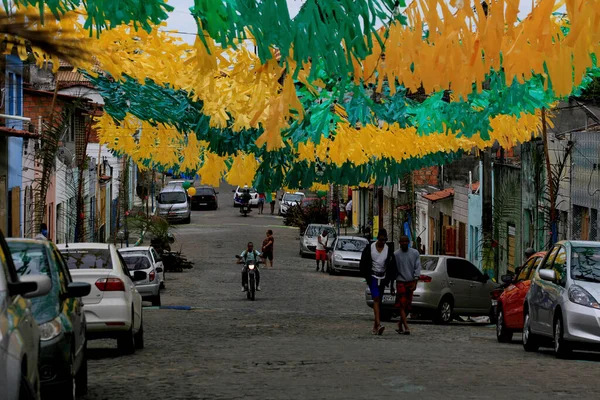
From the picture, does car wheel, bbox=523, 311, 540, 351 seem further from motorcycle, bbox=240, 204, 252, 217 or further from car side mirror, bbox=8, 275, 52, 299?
motorcycle, bbox=240, 204, 252, 217

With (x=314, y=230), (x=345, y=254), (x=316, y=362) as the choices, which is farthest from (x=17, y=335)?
(x=314, y=230)

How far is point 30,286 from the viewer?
7172 mm

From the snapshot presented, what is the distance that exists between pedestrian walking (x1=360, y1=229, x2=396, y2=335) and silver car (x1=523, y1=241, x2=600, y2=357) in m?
2.79

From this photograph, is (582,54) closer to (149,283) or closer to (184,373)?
(184,373)

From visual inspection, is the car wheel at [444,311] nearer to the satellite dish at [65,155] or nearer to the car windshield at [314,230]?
the satellite dish at [65,155]

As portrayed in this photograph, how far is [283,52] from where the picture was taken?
822cm

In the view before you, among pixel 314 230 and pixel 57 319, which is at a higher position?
pixel 57 319

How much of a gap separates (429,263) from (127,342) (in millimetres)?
12545

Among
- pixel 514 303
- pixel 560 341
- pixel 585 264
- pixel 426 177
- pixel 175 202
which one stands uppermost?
pixel 426 177

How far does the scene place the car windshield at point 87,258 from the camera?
51.8 feet

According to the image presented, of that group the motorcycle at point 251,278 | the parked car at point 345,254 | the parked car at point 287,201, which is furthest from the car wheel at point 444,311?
the parked car at point 287,201

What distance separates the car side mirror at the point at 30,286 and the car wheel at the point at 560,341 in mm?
9072

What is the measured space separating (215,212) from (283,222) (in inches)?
424

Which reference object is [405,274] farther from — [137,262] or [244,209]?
[244,209]
